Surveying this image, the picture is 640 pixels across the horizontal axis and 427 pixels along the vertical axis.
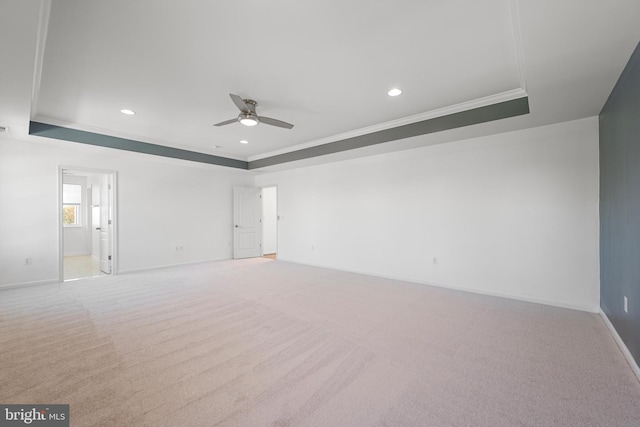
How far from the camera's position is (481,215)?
4.11 meters

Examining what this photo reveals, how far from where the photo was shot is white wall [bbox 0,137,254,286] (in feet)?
14.1

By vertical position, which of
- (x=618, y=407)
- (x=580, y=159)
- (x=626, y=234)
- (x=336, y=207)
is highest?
(x=580, y=159)

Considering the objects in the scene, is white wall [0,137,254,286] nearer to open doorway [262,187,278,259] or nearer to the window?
open doorway [262,187,278,259]

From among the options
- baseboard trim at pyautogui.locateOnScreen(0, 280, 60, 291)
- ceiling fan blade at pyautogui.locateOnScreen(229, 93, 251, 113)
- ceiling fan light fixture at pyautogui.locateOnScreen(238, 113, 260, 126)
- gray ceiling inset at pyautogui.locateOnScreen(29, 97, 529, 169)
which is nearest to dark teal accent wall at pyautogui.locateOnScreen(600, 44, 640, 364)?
gray ceiling inset at pyautogui.locateOnScreen(29, 97, 529, 169)

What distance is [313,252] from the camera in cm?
648

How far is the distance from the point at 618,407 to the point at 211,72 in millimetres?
4096

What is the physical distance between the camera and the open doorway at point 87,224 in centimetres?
525

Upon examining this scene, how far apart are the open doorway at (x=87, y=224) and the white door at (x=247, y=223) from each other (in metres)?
2.66

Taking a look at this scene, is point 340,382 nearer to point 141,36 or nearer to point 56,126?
point 141,36

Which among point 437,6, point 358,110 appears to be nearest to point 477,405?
point 437,6

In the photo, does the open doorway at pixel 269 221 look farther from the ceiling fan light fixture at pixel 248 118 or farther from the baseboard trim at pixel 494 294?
the ceiling fan light fixture at pixel 248 118

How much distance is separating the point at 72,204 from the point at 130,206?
4.55 meters

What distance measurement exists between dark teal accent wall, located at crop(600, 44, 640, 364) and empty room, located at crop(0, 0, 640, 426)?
36 millimetres

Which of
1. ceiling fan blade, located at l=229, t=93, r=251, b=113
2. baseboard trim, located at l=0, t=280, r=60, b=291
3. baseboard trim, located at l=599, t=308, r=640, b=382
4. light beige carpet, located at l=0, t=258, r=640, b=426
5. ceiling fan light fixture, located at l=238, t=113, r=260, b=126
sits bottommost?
light beige carpet, located at l=0, t=258, r=640, b=426
